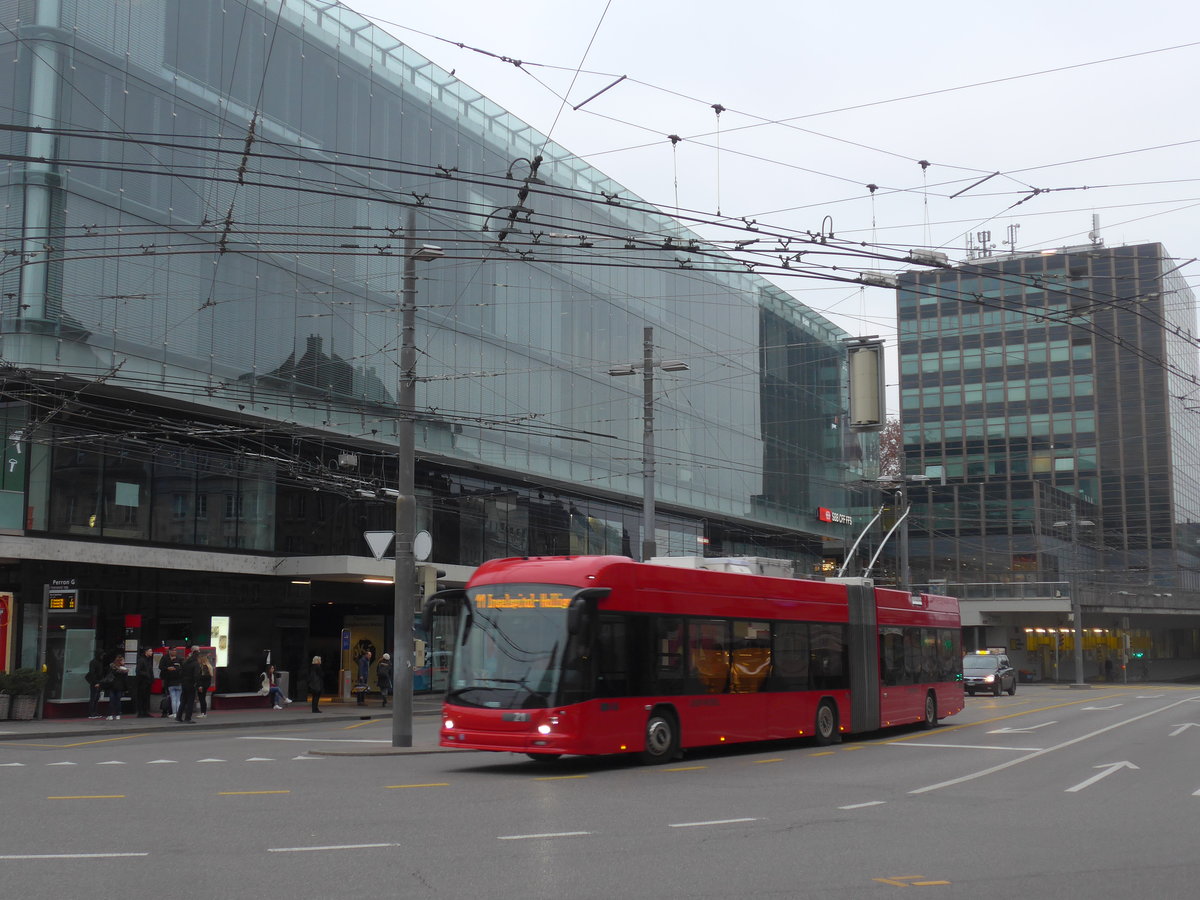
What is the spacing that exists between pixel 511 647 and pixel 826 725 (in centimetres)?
771

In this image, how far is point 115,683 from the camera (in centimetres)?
2880

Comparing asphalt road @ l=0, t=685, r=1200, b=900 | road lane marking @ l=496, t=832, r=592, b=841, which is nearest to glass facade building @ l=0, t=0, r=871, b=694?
asphalt road @ l=0, t=685, r=1200, b=900

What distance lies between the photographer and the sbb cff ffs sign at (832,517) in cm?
6362

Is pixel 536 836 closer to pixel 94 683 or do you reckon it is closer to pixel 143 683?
pixel 94 683

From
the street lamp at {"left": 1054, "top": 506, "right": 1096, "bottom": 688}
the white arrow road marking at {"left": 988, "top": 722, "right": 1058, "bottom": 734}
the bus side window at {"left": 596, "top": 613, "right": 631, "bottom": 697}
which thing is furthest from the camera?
the street lamp at {"left": 1054, "top": 506, "right": 1096, "bottom": 688}

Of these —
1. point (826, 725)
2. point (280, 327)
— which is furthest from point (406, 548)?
point (280, 327)

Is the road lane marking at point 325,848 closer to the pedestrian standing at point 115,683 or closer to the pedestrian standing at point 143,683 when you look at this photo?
the pedestrian standing at point 115,683

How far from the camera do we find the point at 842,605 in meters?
23.8

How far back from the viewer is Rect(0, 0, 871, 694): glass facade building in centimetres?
2916

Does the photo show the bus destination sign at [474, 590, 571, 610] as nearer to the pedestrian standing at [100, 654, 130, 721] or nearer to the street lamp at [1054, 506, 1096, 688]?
the pedestrian standing at [100, 654, 130, 721]

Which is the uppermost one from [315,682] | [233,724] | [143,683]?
[143,683]

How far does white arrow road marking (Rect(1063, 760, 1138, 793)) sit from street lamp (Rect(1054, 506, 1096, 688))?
150ft

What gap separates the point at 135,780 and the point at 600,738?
6003 mm

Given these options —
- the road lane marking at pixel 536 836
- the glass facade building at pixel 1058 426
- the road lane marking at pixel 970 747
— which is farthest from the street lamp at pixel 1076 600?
the road lane marking at pixel 536 836
